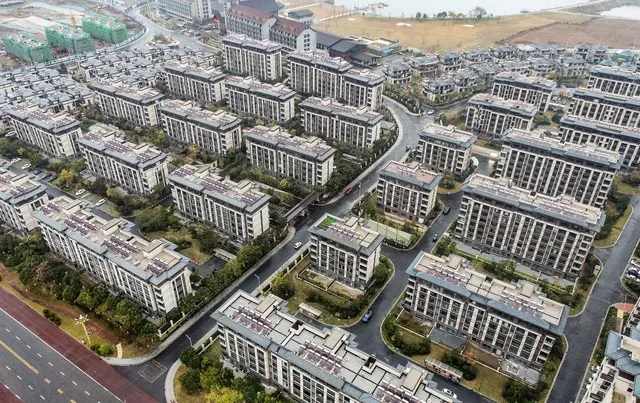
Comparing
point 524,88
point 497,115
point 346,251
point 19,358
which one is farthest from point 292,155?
point 524,88

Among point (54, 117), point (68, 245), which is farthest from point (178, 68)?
point (68, 245)

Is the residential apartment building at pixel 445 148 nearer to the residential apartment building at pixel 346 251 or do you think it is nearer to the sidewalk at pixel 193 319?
the residential apartment building at pixel 346 251

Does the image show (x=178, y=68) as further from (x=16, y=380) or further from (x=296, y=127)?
(x=16, y=380)

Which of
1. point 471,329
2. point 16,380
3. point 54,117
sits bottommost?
point 16,380

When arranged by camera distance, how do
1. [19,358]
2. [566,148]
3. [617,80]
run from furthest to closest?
1. [617,80]
2. [566,148]
3. [19,358]

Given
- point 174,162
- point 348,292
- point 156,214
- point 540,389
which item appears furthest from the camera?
point 174,162

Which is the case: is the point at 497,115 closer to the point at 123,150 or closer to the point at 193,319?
the point at 193,319

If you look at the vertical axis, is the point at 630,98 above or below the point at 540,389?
above
